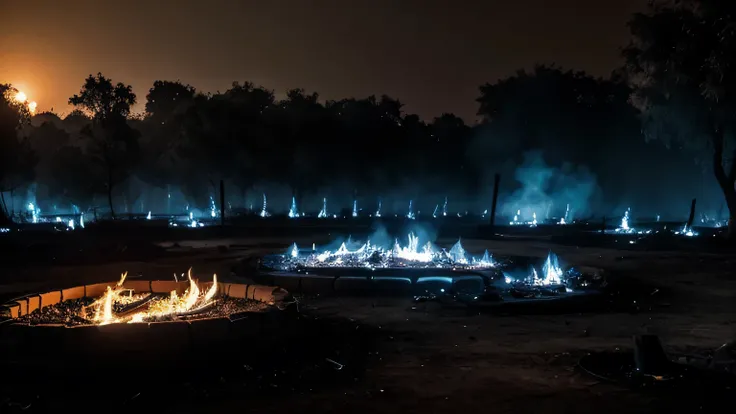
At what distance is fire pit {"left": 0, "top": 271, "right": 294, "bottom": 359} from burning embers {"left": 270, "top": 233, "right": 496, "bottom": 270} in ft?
19.9

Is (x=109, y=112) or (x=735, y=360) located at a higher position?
(x=109, y=112)

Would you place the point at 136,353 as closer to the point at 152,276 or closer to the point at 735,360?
the point at 735,360

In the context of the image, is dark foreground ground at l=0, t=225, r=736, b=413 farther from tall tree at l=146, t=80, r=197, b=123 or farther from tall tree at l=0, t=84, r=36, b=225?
tall tree at l=146, t=80, r=197, b=123

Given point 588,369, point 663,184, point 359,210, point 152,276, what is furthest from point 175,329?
point 663,184

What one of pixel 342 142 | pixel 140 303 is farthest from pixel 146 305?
pixel 342 142

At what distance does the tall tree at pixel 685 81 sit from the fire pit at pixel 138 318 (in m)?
19.6

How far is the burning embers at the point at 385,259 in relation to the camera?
18344 mm

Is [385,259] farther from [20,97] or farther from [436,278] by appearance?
[20,97]

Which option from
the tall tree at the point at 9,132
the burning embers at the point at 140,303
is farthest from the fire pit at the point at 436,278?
the tall tree at the point at 9,132

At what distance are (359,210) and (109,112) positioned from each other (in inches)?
862

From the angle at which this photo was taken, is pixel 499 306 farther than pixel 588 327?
Yes

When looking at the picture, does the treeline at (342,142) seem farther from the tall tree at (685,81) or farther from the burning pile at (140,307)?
the burning pile at (140,307)

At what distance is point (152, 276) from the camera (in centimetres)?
1902

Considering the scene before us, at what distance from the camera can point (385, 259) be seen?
19.8m
